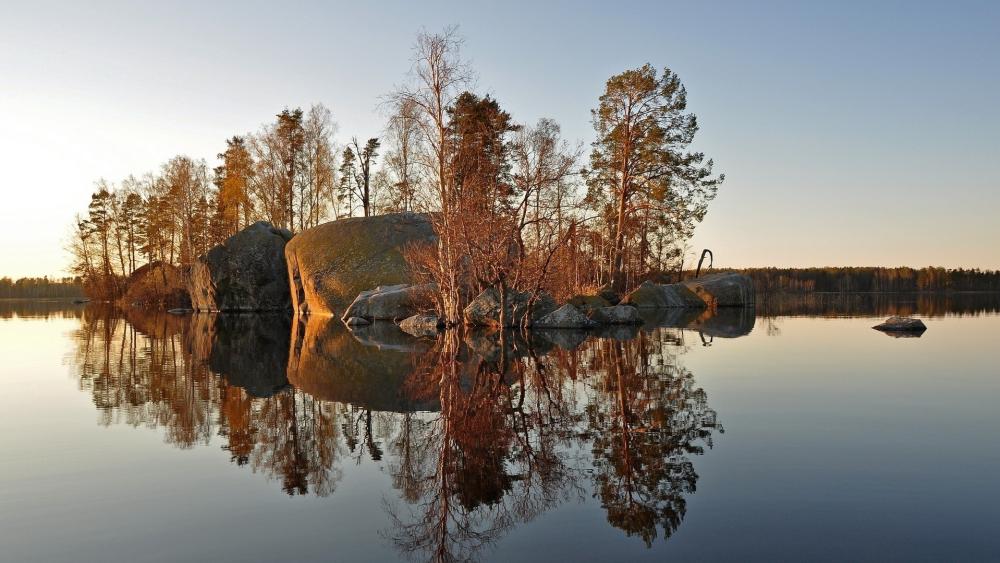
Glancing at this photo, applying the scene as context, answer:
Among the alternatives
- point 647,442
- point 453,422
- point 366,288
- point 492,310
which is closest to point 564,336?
point 492,310

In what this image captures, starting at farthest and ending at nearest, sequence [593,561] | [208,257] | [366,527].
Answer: [208,257]
[366,527]
[593,561]

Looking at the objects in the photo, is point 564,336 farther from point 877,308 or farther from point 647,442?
point 877,308

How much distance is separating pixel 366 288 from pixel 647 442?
26005mm

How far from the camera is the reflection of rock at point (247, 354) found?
421 inches

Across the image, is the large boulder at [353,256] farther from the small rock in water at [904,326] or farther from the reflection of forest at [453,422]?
the small rock in water at [904,326]

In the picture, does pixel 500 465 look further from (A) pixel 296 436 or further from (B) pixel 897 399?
(B) pixel 897 399

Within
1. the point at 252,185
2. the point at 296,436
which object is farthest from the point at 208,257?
the point at 296,436

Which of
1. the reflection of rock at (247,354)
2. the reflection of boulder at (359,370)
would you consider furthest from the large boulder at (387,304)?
the reflection of boulder at (359,370)

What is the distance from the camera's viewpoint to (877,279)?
105m

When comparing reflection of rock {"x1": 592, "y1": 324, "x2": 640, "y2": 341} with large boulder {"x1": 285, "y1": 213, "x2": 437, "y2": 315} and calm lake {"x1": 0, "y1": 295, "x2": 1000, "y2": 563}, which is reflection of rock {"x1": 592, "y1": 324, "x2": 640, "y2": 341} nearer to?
calm lake {"x1": 0, "y1": 295, "x2": 1000, "y2": 563}

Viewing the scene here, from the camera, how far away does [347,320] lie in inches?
1052

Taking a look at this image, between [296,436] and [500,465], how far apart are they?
248cm

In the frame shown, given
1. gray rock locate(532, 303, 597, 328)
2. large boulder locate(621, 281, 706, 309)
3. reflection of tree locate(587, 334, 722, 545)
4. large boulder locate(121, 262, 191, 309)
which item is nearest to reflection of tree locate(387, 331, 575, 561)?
reflection of tree locate(587, 334, 722, 545)

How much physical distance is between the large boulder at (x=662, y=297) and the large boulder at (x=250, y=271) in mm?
20821
